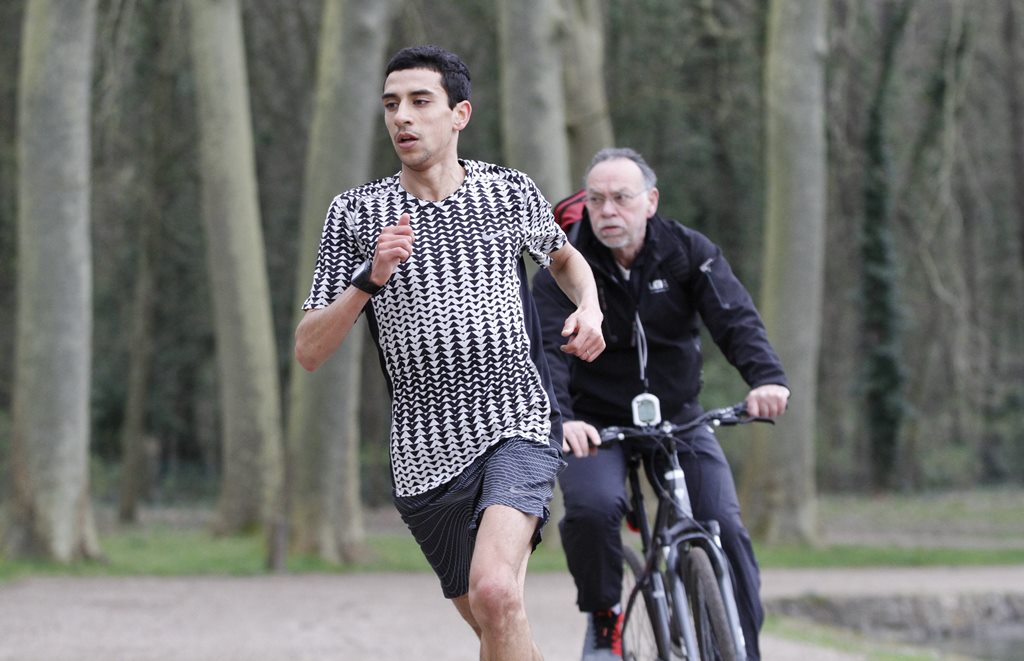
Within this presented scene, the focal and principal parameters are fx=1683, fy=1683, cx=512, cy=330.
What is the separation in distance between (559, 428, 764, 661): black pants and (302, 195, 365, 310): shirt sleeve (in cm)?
189

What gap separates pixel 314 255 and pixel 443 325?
406 inches

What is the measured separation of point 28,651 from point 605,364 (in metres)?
4.76

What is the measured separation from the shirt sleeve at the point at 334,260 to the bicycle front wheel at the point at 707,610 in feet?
5.73

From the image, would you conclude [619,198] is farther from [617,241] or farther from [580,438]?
[580,438]

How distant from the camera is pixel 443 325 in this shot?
4.59 meters

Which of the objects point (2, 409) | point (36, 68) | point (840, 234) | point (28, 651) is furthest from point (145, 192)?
point (28, 651)

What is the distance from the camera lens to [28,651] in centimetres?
958

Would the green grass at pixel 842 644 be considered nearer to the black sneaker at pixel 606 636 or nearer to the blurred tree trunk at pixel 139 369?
the black sneaker at pixel 606 636

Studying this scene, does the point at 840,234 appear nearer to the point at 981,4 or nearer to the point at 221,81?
the point at 981,4

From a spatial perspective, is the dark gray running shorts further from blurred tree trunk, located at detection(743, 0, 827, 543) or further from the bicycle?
blurred tree trunk, located at detection(743, 0, 827, 543)

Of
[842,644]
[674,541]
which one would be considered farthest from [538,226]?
[842,644]

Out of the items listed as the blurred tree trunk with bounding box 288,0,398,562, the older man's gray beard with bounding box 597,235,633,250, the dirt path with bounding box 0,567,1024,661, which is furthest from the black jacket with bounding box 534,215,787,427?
the blurred tree trunk with bounding box 288,0,398,562

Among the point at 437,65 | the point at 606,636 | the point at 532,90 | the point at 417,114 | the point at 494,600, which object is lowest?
the point at 606,636

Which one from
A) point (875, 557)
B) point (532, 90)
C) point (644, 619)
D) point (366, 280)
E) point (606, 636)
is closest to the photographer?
point (366, 280)
